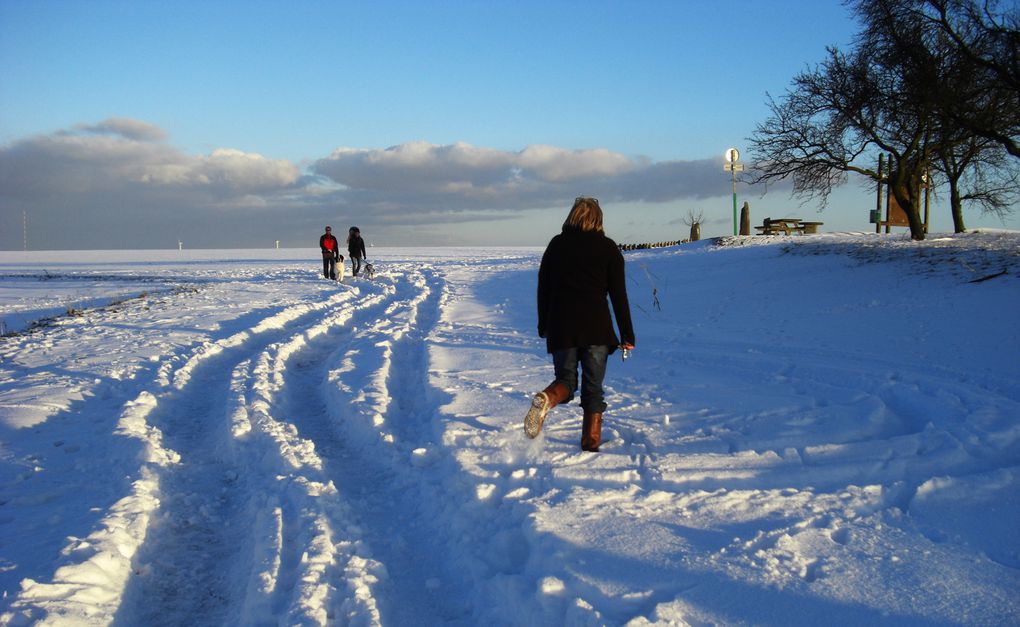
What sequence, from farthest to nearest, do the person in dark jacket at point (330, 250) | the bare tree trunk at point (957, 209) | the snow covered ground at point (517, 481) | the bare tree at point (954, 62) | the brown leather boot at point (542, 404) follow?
the person in dark jacket at point (330, 250), the bare tree trunk at point (957, 209), the bare tree at point (954, 62), the brown leather boot at point (542, 404), the snow covered ground at point (517, 481)

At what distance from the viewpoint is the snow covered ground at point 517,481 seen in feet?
10.9

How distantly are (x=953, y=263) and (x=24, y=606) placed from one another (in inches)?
591

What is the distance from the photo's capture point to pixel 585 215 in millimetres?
5152

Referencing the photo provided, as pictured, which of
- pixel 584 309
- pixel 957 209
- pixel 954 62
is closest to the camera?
pixel 584 309

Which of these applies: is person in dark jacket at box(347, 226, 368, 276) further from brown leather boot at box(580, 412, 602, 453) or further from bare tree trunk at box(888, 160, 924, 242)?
brown leather boot at box(580, 412, 602, 453)

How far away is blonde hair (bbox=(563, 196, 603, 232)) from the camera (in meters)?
5.14

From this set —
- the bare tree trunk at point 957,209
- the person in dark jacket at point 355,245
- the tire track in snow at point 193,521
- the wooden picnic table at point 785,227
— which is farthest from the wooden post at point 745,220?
the tire track in snow at point 193,521

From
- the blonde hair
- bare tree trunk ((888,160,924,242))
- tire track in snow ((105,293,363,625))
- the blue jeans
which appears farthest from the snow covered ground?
bare tree trunk ((888,160,924,242))

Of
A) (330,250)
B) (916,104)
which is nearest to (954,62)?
(916,104)

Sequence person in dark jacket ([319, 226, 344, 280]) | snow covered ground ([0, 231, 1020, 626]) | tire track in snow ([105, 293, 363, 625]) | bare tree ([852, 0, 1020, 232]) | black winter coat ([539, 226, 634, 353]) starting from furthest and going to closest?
person in dark jacket ([319, 226, 344, 280]), bare tree ([852, 0, 1020, 232]), black winter coat ([539, 226, 634, 353]), tire track in snow ([105, 293, 363, 625]), snow covered ground ([0, 231, 1020, 626])

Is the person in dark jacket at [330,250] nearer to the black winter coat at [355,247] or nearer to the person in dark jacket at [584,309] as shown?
the black winter coat at [355,247]

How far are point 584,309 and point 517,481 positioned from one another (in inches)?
54.9

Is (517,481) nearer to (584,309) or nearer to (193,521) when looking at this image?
(584,309)

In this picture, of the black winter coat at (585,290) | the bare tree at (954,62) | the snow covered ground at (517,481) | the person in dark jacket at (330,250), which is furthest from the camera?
the person in dark jacket at (330,250)
